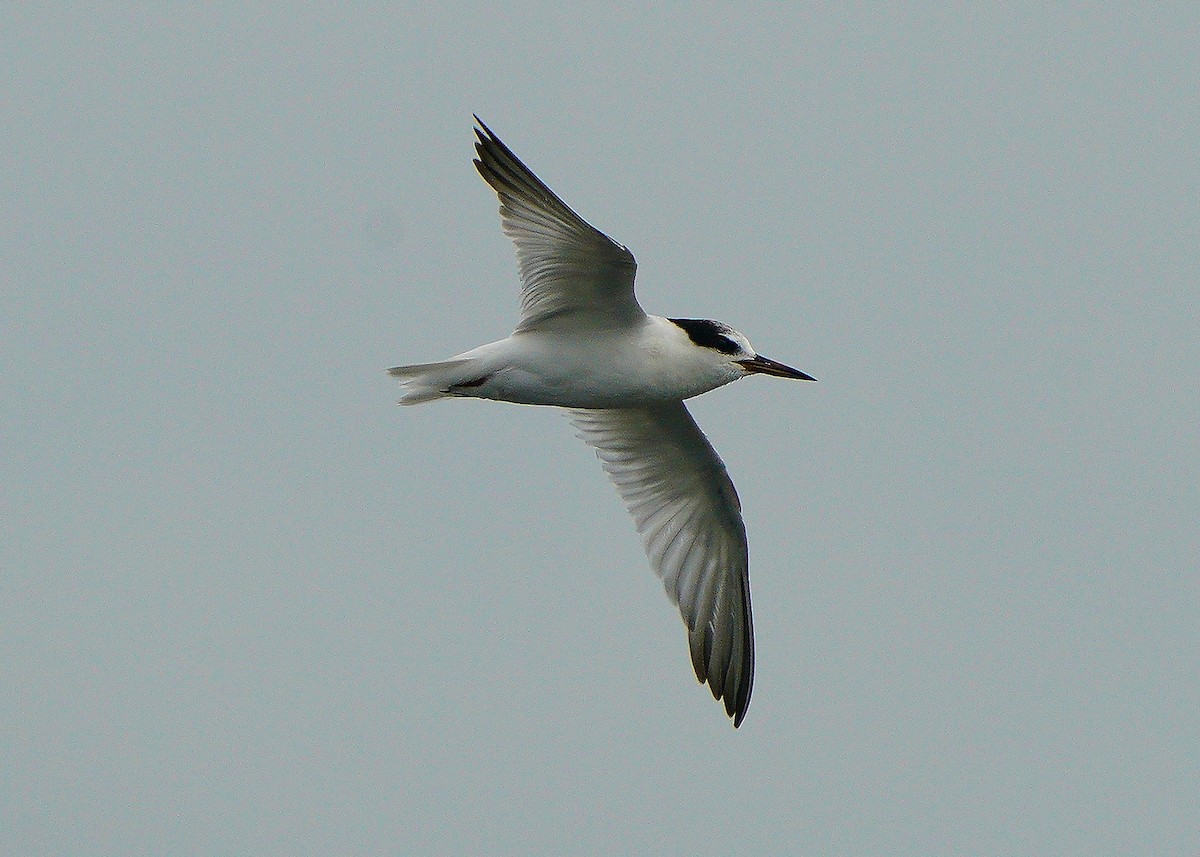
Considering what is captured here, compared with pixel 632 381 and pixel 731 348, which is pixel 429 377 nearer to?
pixel 632 381

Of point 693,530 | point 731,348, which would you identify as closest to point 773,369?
point 731,348

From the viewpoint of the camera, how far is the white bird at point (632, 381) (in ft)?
35.5

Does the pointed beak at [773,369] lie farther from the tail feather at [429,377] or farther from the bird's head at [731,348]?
the tail feather at [429,377]

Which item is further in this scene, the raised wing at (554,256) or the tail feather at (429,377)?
the tail feather at (429,377)

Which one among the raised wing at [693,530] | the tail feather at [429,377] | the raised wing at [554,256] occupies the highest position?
the raised wing at [554,256]

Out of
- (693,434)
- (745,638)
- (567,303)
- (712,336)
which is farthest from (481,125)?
(745,638)

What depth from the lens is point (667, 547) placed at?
1337 cm

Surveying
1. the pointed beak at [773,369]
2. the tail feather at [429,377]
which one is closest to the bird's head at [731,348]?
the pointed beak at [773,369]

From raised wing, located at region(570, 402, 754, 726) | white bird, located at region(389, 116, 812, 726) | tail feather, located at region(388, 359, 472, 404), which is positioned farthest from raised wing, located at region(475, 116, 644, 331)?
raised wing, located at region(570, 402, 754, 726)

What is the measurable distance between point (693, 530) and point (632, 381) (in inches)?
92.4

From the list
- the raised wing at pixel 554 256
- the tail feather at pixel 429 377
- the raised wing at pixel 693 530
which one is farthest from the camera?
the raised wing at pixel 693 530

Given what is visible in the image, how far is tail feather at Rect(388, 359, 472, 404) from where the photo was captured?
440 inches

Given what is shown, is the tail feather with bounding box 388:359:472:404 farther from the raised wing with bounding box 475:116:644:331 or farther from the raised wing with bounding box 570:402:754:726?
the raised wing with bounding box 570:402:754:726

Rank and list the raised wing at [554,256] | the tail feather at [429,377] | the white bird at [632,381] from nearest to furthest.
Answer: the raised wing at [554,256] < the white bird at [632,381] < the tail feather at [429,377]
